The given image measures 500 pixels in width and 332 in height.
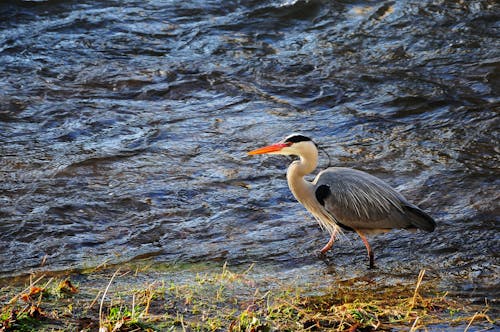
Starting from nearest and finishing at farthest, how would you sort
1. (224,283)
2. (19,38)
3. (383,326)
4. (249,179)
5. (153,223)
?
(383,326), (224,283), (153,223), (249,179), (19,38)

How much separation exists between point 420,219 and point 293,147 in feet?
3.87

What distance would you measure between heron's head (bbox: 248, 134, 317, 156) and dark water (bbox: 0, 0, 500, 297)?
0.79 m

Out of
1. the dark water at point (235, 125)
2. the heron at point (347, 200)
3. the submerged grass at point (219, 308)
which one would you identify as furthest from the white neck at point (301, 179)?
the submerged grass at point (219, 308)

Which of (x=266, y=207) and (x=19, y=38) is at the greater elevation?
(x=19, y=38)

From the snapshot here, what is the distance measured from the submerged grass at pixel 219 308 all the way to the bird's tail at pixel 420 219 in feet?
3.05

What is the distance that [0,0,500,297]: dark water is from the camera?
735cm

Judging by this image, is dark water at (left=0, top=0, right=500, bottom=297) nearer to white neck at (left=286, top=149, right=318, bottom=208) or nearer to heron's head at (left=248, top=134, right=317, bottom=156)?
white neck at (left=286, top=149, right=318, bottom=208)

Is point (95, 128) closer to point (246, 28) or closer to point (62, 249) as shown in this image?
point (62, 249)

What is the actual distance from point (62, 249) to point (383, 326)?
124 inches

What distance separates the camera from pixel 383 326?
5055 millimetres

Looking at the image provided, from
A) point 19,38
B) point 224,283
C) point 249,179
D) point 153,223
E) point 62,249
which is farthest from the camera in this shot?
point 19,38

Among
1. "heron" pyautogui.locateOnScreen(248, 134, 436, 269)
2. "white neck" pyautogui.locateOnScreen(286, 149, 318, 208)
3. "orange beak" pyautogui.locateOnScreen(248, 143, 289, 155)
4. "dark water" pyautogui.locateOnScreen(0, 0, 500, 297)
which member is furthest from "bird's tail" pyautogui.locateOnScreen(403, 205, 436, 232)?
"orange beak" pyautogui.locateOnScreen(248, 143, 289, 155)

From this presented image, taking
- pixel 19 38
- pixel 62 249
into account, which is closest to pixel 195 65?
pixel 19 38

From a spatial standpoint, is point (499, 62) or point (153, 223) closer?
point (153, 223)
